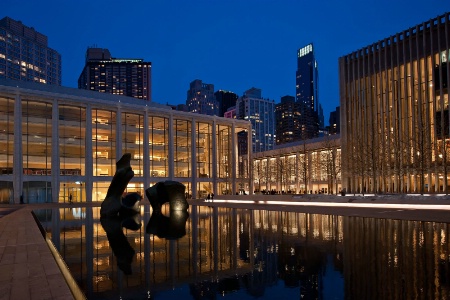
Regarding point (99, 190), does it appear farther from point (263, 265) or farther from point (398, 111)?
point (263, 265)

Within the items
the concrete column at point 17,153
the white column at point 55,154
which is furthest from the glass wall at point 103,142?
the concrete column at point 17,153

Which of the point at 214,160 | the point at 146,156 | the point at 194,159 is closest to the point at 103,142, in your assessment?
the point at 146,156

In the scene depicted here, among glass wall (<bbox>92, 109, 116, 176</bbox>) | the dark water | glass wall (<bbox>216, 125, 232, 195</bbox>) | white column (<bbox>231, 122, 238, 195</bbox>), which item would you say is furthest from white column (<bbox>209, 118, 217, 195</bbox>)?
the dark water

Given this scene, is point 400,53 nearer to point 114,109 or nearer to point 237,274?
point 114,109

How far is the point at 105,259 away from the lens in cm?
1050

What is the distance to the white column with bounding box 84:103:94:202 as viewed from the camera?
206ft

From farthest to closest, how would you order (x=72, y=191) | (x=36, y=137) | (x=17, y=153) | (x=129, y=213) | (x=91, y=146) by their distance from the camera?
(x=91, y=146) < (x=72, y=191) < (x=36, y=137) < (x=17, y=153) < (x=129, y=213)

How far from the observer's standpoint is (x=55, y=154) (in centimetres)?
6031

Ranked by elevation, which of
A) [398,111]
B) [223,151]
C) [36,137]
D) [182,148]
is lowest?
[223,151]

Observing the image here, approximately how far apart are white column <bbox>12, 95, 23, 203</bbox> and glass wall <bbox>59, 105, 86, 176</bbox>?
6098 millimetres

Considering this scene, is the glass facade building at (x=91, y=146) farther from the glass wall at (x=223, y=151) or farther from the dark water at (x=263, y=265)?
the dark water at (x=263, y=265)

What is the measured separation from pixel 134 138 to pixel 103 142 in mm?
5969

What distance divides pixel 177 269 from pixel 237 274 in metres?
1.52

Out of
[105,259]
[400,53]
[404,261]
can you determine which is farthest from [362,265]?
[400,53]
